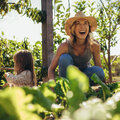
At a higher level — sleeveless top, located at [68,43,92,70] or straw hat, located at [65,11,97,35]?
straw hat, located at [65,11,97,35]

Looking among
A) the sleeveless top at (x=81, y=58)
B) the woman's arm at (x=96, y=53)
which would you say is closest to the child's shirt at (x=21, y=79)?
the sleeveless top at (x=81, y=58)

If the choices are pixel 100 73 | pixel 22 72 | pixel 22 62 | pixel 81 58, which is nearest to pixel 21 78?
pixel 22 72

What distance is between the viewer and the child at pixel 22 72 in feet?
9.75

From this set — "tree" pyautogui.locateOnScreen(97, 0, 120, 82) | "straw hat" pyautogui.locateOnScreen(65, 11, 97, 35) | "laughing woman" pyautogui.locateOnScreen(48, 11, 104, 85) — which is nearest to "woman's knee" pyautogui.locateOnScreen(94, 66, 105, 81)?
"laughing woman" pyautogui.locateOnScreen(48, 11, 104, 85)

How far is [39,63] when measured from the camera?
5.05 m

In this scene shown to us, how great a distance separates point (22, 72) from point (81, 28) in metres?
1.34

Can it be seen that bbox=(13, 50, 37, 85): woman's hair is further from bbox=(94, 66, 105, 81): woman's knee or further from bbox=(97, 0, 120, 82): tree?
bbox=(97, 0, 120, 82): tree

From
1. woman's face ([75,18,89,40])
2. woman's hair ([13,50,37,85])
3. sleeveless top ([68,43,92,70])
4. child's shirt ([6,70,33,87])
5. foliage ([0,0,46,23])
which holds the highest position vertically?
foliage ([0,0,46,23])

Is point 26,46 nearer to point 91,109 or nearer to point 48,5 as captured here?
point 48,5

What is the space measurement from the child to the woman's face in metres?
1.21

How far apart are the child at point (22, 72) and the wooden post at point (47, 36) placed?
Answer: 31.4 inches

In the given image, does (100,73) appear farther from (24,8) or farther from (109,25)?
(109,25)

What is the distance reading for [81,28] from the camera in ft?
7.13

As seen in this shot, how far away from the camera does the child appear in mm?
2973
